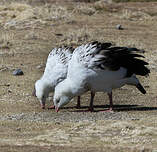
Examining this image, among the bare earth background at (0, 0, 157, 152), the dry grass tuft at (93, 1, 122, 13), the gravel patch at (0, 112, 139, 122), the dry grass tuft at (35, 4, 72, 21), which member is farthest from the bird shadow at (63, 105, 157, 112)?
the dry grass tuft at (93, 1, 122, 13)

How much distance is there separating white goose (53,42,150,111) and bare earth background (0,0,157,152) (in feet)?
1.52

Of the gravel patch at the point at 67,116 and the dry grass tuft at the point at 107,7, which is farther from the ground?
the gravel patch at the point at 67,116

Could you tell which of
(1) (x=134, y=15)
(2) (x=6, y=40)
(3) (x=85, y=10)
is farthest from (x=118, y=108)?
(3) (x=85, y=10)

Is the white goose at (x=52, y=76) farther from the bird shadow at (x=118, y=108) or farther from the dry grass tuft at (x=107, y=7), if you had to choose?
the dry grass tuft at (x=107, y=7)

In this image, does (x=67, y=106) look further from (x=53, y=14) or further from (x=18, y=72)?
(x=53, y=14)

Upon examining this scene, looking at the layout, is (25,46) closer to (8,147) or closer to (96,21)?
(96,21)

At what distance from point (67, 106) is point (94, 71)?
64.0 inches

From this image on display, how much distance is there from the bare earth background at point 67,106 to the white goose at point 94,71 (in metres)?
0.46

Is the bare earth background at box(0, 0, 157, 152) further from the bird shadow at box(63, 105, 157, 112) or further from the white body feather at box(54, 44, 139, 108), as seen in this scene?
the white body feather at box(54, 44, 139, 108)

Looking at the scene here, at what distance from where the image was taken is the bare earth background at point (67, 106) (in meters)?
9.39

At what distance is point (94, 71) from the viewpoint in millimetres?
Result: 11656

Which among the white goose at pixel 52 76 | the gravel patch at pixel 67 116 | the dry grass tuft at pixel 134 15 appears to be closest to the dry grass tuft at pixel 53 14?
the dry grass tuft at pixel 134 15

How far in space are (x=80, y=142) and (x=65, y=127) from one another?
3.82 feet

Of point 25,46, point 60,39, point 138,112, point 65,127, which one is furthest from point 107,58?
point 60,39
